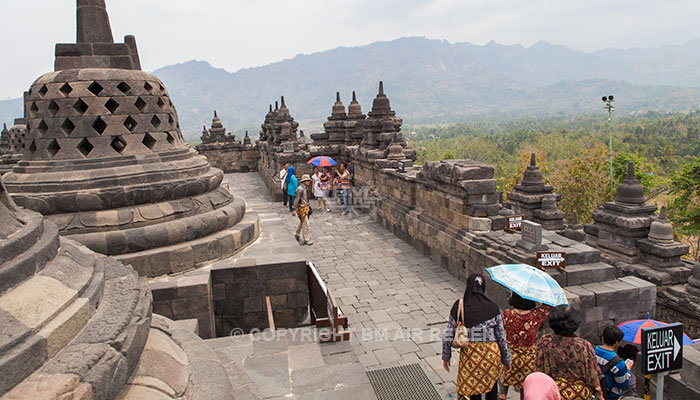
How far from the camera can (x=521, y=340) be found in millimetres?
4039

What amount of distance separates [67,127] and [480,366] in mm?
5681

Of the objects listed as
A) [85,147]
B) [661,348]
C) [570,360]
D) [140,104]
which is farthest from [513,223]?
[85,147]

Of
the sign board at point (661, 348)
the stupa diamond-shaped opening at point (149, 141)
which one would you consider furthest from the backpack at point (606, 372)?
the stupa diamond-shaped opening at point (149, 141)

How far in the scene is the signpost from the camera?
11.3 feet

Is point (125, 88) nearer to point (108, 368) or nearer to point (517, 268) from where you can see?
point (108, 368)

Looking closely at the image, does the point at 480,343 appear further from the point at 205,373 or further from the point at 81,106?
the point at 81,106

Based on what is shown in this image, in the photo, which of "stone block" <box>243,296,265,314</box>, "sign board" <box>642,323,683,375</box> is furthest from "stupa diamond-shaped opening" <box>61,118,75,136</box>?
"sign board" <box>642,323,683,375</box>

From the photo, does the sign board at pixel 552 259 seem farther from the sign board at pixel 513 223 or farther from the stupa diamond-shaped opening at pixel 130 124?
the stupa diamond-shaped opening at pixel 130 124

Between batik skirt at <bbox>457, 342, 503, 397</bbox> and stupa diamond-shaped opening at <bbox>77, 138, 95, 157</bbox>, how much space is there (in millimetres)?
5261

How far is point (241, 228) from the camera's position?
6836mm

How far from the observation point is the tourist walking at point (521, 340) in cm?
402

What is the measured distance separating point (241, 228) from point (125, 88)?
2.52m

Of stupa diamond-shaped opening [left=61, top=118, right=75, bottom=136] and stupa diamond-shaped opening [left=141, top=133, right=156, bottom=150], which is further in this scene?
stupa diamond-shaped opening [left=141, top=133, right=156, bottom=150]

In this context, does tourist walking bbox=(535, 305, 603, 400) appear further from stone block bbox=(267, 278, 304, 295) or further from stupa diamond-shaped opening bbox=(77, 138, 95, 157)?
stupa diamond-shaped opening bbox=(77, 138, 95, 157)
